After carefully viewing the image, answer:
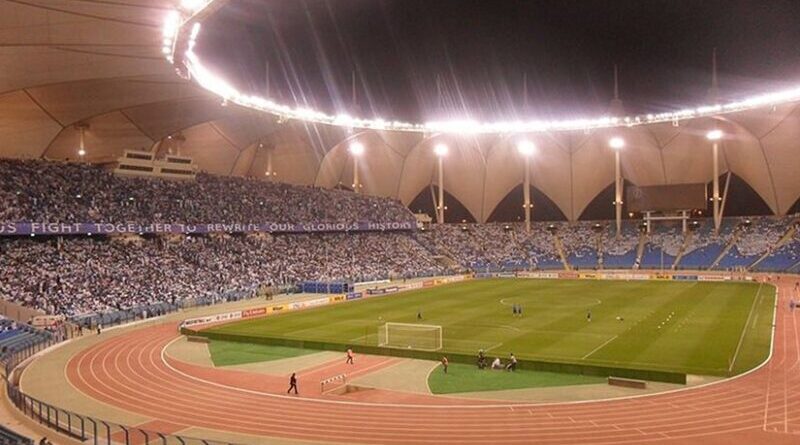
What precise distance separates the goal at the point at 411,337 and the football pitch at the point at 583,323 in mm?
581

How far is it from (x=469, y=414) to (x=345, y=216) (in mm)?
57815

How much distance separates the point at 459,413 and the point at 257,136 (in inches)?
2383

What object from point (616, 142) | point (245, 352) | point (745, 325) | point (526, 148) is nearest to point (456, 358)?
point (245, 352)

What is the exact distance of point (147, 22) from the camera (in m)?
31.0

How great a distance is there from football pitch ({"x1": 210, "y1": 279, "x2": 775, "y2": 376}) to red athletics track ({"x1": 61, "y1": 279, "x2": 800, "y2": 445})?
3878mm

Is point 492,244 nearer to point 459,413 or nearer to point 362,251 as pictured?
point 362,251

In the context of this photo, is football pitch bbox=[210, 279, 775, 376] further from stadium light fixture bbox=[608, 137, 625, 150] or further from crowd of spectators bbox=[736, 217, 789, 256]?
stadium light fixture bbox=[608, 137, 625, 150]

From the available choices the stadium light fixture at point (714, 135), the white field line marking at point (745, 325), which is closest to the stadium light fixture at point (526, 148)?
the stadium light fixture at point (714, 135)

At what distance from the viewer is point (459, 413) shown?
20.7m

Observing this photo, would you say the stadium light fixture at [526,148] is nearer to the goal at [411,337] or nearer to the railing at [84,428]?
the goal at [411,337]

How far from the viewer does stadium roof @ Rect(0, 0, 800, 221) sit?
30.8 m

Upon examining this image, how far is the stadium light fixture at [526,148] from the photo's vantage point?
85.4 metres

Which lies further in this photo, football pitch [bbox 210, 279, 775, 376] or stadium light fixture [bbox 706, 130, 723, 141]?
stadium light fixture [bbox 706, 130, 723, 141]

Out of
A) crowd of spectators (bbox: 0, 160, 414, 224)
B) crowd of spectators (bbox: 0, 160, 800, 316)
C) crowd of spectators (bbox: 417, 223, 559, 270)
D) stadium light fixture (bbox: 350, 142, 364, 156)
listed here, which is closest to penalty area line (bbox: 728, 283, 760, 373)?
crowd of spectators (bbox: 0, 160, 800, 316)
